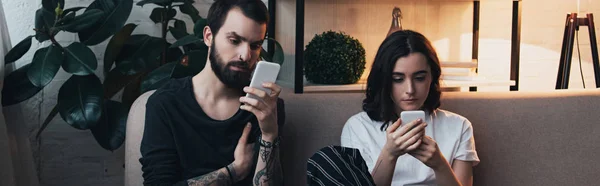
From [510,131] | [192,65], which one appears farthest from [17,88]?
[510,131]

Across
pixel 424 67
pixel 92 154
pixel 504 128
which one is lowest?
pixel 92 154

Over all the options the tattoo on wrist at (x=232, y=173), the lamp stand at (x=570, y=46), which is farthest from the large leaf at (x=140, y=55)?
the lamp stand at (x=570, y=46)

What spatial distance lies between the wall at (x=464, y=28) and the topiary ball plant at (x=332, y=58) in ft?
0.23

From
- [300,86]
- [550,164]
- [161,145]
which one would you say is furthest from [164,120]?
[550,164]

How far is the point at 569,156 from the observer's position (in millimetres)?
2008

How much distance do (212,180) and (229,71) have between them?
0.82ft

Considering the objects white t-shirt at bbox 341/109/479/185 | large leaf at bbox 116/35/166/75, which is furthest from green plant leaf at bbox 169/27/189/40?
white t-shirt at bbox 341/109/479/185

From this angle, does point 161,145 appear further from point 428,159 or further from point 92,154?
point 92,154

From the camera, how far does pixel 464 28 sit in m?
2.86

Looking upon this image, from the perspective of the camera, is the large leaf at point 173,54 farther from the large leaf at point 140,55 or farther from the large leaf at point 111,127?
the large leaf at point 111,127

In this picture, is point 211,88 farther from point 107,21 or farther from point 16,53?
point 16,53

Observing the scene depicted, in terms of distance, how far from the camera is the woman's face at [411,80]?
172 centimetres

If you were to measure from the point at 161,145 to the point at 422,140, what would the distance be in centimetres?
59

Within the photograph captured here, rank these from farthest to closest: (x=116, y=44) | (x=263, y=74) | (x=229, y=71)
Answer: (x=116, y=44)
(x=229, y=71)
(x=263, y=74)
